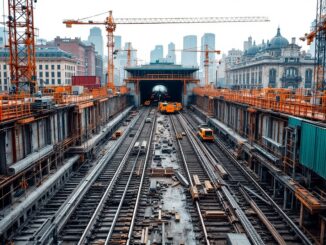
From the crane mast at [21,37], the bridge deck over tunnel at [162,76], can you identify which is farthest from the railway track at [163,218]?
the bridge deck over tunnel at [162,76]

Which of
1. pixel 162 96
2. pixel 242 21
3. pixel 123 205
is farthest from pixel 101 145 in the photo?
pixel 242 21

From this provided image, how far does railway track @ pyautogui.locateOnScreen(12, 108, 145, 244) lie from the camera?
11274 millimetres

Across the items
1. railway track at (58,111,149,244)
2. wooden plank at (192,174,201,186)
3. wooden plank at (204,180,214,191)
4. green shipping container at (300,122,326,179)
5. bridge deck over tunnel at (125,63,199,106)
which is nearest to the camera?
green shipping container at (300,122,326,179)

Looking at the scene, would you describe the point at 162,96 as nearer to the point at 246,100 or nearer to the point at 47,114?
the point at 246,100

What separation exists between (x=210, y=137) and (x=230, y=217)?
16066 mm

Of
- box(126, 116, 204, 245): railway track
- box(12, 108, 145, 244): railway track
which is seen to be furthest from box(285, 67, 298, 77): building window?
box(12, 108, 145, 244): railway track

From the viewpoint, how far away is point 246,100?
81.4 ft

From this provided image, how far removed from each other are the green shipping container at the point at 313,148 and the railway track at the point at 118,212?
7324 millimetres

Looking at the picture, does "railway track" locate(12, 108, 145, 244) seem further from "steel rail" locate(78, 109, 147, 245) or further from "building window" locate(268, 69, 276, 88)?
"building window" locate(268, 69, 276, 88)

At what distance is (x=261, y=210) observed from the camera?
1420 cm

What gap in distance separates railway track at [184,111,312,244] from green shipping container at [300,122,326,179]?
233 cm

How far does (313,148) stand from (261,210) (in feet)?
12.0

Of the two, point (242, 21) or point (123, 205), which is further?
point (242, 21)

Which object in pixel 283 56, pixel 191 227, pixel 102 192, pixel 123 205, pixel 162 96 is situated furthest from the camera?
pixel 283 56
